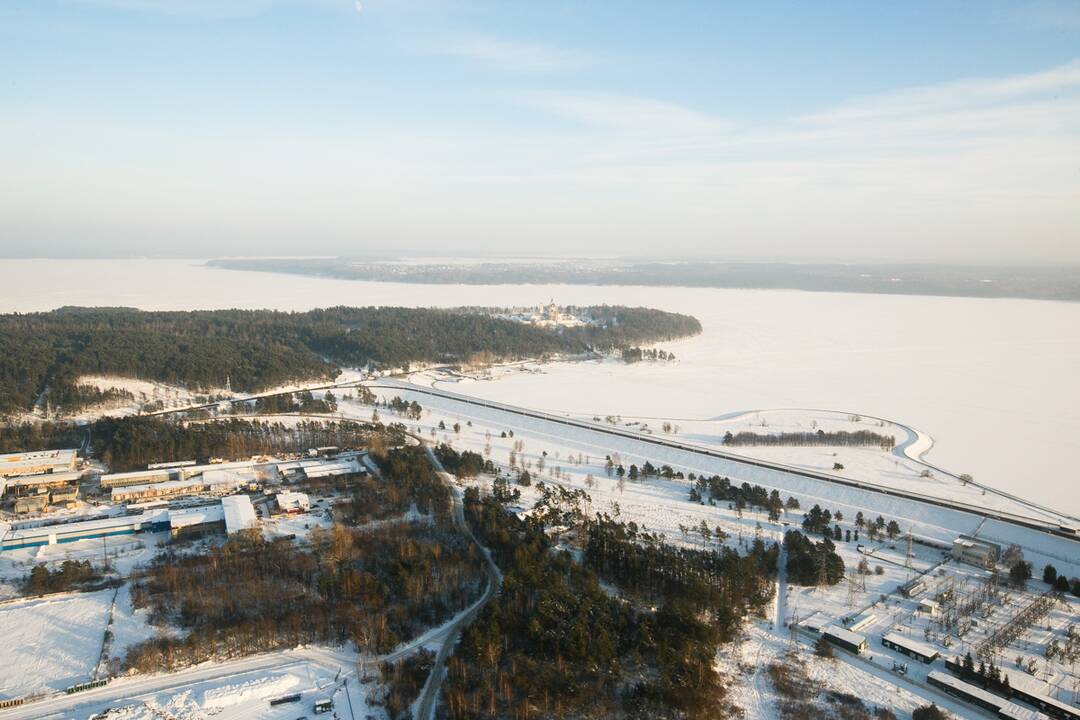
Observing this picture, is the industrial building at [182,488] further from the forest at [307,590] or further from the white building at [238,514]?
the forest at [307,590]

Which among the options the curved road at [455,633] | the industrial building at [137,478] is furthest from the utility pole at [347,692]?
the industrial building at [137,478]

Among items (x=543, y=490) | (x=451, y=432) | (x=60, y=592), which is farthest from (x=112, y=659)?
(x=451, y=432)

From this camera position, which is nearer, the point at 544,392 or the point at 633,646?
the point at 633,646

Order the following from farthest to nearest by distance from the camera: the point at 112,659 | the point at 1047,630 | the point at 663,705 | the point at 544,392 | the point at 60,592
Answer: the point at 544,392
the point at 60,592
the point at 1047,630
the point at 112,659
the point at 663,705

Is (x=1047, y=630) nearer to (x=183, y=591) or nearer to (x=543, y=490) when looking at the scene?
(x=543, y=490)

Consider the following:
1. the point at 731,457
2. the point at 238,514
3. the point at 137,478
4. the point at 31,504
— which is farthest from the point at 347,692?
the point at 731,457

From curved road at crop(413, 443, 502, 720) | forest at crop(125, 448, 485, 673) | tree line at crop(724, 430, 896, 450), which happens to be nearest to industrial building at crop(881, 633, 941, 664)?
curved road at crop(413, 443, 502, 720)

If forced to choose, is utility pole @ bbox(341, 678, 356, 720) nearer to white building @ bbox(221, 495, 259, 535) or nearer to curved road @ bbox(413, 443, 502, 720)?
curved road @ bbox(413, 443, 502, 720)
